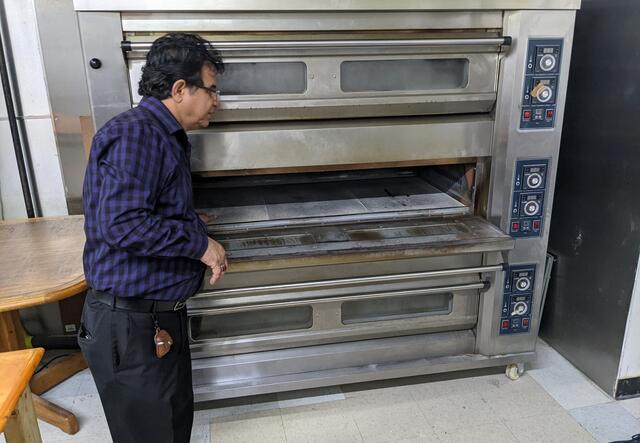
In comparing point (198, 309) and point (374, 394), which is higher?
point (198, 309)

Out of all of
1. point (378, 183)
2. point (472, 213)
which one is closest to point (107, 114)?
point (378, 183)

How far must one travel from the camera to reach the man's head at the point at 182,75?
4.15 ft

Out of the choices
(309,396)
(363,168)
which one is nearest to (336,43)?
(363,168)

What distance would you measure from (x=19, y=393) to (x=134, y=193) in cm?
47

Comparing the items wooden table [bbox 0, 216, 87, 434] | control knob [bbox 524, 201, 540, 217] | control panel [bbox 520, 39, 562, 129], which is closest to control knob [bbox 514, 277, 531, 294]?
control knob [bbox 524, 201, 540, 217]

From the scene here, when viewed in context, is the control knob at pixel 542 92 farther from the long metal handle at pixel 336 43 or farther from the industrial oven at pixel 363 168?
the long metal handle at pixel 336 43

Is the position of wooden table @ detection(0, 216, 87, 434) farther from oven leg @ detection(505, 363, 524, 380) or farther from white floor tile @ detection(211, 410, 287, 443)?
oven leg @ detection(505, 363, 524, 380)

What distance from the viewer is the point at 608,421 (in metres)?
1.96

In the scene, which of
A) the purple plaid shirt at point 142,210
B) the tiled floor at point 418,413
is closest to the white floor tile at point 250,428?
the tiled floor at point 418,413

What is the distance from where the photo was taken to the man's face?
131 cm

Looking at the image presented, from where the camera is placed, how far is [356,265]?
6.07ft

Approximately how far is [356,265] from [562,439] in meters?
1.00

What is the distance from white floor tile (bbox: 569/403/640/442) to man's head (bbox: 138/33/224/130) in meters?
1.82

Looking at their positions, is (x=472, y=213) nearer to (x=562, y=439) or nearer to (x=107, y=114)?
(x=562, y=439)
